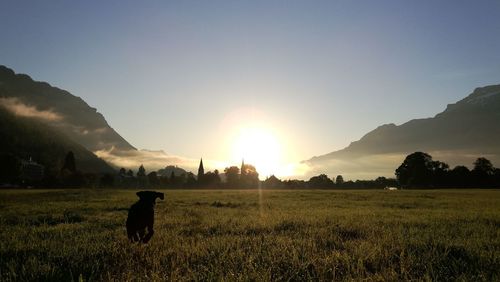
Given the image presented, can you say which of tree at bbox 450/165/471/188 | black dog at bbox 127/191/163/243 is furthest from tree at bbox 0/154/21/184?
black dog at bbox 127/191/163/243

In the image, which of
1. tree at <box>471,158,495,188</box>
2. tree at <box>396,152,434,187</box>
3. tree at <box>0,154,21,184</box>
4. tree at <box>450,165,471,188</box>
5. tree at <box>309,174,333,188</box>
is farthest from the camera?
tree at <box>309,174,333,188</box>

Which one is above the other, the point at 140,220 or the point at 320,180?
the point at 320,180

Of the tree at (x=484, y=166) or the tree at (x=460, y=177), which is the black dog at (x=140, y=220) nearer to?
the tree at (x=460, y=177)

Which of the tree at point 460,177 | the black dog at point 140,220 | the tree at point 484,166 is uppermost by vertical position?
the tree at point 484,166

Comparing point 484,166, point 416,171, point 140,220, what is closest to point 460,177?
point 484,166

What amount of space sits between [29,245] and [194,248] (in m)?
4.02

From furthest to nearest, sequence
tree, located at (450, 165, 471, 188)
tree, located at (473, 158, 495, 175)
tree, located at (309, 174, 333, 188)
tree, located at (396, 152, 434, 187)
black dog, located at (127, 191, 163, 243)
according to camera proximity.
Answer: tree, located at (309, 174, 333, 188)
tree, located at (396, 152, 434, 187)
tree, located at (473, 158, 495, 175)
tree, located at (450, 165, 471, 188)
black dog, located at (127, 191, 163, 243)

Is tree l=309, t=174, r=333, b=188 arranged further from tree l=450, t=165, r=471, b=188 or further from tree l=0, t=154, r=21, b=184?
tree l=0, t=154, r=21, b=184

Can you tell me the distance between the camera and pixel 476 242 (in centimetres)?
957

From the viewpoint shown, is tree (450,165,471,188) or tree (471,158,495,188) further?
tree (450,165,471,188)

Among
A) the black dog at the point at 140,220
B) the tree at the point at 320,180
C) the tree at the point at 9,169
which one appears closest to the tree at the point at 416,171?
the tree at the point at 320,180

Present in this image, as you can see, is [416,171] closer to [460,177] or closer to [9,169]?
[460,177]

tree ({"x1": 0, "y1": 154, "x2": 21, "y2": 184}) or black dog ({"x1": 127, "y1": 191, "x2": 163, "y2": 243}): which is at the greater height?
tree ({"x1": 0, "y1": 154, "x2": 21, "y2": 184})

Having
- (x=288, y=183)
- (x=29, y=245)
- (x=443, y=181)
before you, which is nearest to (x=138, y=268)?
(x=29, y=245)
